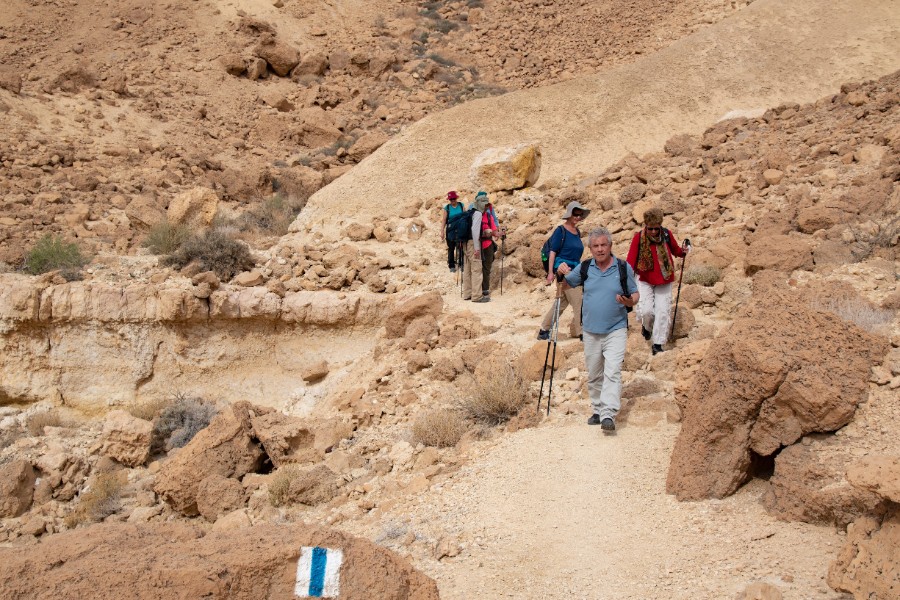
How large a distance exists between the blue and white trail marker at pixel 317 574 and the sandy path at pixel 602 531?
113 cm

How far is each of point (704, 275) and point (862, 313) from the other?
3036 millimetres

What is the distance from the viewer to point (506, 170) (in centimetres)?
1317

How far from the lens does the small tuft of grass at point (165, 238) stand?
39.0 feet

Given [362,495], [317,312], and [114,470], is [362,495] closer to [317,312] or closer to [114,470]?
[114,470]

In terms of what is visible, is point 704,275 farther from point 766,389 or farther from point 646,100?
point 646,100

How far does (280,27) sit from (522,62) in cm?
883

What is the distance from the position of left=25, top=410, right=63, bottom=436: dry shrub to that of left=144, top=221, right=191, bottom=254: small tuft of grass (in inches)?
120

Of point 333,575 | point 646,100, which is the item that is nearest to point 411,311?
point 333,575

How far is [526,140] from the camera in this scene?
48.8 ft

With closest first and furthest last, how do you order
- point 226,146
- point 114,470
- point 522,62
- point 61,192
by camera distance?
point 114,470, point 61,192, point 226,146, point 522,62

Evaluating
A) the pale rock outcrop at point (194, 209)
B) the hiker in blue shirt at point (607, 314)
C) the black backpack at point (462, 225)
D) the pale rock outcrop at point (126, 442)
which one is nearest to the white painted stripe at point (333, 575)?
the hiker in blue shirt at point (607, 314)

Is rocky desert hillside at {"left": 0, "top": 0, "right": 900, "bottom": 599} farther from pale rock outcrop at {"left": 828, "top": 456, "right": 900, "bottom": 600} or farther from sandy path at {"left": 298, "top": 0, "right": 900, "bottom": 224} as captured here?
sandy path at {"left": 298, "top": 0, "right": 900, "bottom": 224}

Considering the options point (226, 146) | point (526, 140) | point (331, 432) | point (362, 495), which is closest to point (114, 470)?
point (331, 432)

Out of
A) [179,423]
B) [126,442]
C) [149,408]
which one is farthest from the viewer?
[149,408]
